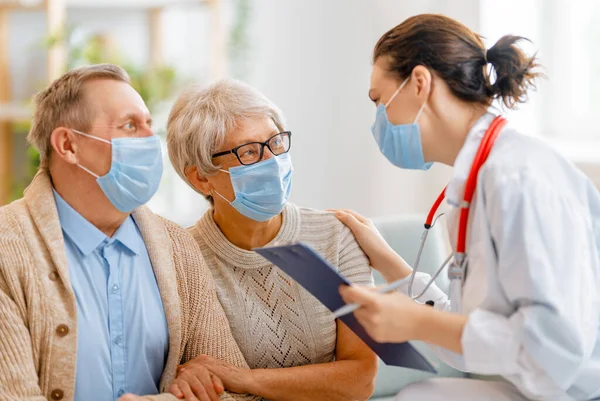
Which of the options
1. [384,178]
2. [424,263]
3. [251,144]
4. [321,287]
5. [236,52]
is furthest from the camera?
[236,52]

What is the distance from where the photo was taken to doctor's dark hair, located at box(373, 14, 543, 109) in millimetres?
1655

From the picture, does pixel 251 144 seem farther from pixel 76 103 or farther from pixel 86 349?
pixel 86 349

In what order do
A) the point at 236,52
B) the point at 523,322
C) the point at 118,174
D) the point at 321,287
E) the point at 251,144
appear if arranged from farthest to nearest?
1. the point at 236,52
2. the point at 251,144
3. the point at 118,174
4. the point at 321,287
5. the point at 523,322

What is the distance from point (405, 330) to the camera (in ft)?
4.91

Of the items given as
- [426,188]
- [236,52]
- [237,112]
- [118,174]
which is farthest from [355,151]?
[118,174]

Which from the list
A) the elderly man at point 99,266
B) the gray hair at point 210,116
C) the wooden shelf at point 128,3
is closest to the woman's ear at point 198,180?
the gray hair at point 210,116

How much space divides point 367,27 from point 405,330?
2904 mm

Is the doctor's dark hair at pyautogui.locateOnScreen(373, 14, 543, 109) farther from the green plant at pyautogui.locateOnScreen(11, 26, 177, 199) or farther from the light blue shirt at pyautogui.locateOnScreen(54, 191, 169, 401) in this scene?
the green plant at pyautogui.locateOnScreen(11, 26, 177, 199)

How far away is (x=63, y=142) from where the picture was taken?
1.87m

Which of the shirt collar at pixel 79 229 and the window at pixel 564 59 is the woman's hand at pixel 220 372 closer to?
the shirt collar at pixel 79 229

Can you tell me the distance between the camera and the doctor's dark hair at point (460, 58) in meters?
1.66

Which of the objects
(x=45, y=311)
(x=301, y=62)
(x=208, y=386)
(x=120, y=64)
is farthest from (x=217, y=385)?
(x=301, y=62)

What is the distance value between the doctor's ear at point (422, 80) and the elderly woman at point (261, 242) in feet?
1.79

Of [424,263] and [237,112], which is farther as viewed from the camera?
[424,263]
